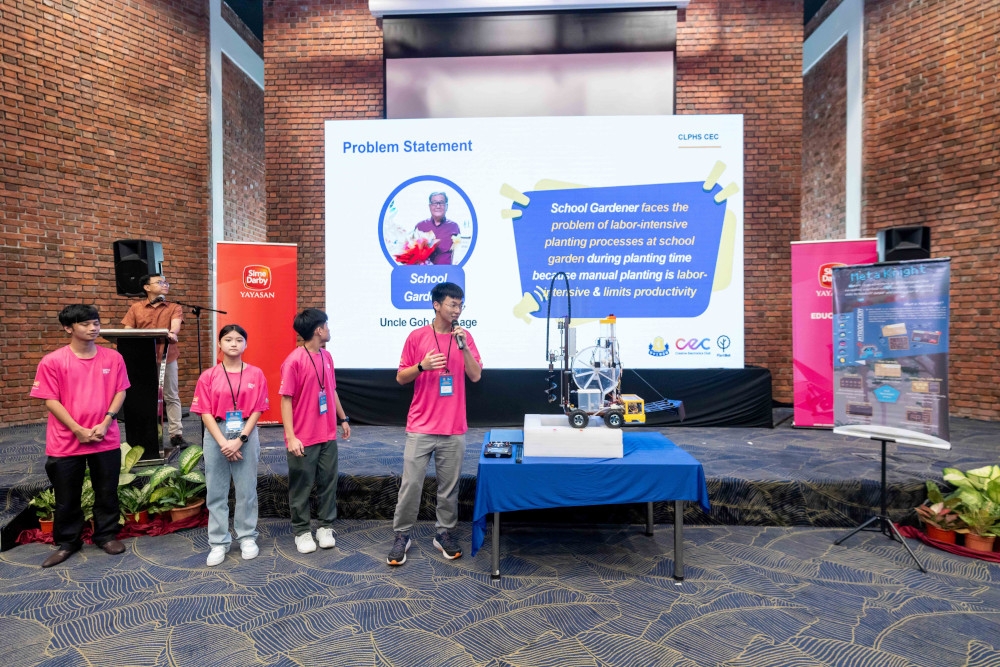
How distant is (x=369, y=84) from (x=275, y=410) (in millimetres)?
4183

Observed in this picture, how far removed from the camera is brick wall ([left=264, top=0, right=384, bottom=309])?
6.46 meters

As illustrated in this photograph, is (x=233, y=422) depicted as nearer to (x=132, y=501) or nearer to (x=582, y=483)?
(x=132, y=501)

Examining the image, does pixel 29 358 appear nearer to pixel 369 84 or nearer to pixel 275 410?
pixel 275 410

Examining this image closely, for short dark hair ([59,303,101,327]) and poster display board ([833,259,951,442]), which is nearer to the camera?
short dark hair ([59,303,101,327])

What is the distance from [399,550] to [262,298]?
3422 mm

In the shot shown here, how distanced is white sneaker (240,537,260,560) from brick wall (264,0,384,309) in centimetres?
394

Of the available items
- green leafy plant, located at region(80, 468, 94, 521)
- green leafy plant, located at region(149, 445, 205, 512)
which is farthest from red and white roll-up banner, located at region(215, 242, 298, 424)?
green leafy plant, located at region(80, 468, 94, 521)

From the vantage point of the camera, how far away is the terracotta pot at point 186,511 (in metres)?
3.38

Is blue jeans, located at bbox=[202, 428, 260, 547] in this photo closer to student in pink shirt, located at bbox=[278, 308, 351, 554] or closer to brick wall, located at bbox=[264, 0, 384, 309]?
student in pink shirt, located at bbox=[278, 308, 351, 554]

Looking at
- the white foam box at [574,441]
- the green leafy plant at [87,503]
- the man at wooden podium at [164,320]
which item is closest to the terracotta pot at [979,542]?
the white foam box at [574,441]

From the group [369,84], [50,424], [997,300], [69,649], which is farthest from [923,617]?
[369,84]

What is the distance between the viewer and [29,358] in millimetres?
5527

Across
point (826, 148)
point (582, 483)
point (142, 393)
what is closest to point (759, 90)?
point (826, 148)

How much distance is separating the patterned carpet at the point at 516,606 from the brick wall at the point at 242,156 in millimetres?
5619
